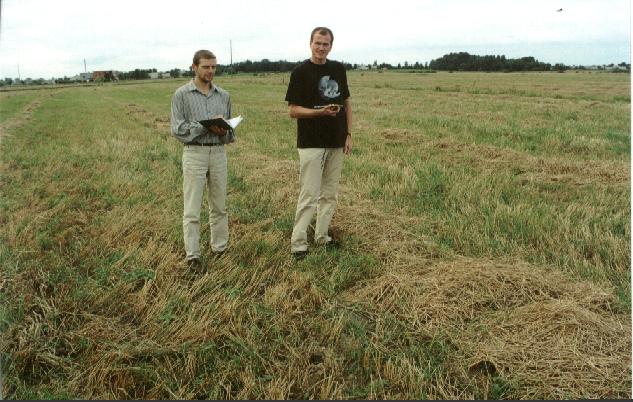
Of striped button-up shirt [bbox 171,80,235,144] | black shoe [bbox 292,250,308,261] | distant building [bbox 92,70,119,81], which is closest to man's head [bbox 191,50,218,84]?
striped button-up shirt [bbox 171,80,235,144]

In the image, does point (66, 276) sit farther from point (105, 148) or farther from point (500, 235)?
point (105, 148)

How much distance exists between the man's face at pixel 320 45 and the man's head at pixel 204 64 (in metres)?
0.92

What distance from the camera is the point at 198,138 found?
4.15 m

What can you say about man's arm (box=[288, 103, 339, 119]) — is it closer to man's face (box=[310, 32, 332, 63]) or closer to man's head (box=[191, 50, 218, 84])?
man's face (box=[310, 32, 332, 63])

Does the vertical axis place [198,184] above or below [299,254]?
above

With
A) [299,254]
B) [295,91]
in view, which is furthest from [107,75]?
[299,254]

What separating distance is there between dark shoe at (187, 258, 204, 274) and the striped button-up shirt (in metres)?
1.11

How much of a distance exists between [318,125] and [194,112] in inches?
46.4

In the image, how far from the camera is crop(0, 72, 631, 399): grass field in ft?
9.09

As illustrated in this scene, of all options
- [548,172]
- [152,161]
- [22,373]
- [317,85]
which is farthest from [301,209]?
[152,161]

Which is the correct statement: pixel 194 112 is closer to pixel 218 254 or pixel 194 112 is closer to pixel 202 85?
pixel 202 85

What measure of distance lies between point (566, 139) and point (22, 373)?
1096 cm

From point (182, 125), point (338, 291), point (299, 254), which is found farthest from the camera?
point (299, 254)

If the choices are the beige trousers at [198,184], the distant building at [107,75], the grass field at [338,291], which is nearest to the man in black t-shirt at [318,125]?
the grass field at [338,291]
